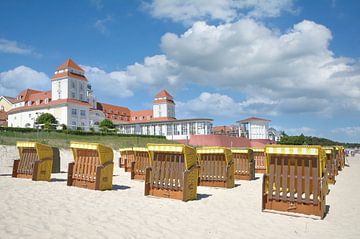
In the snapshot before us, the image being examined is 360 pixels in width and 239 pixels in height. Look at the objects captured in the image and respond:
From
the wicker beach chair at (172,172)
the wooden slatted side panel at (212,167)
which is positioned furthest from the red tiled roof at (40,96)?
the wicker beach chair at (172,172)

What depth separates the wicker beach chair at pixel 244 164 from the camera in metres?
14.7

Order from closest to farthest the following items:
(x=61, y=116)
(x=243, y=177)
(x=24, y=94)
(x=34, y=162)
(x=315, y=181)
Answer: (x=315, y=181) < (x=34, y=162) < (x=243, y=177) < (x=61, y=116) < (x=24, y=94)

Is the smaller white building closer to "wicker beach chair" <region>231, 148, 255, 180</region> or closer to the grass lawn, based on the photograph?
the grass lawn

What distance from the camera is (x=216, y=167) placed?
38.5 feet

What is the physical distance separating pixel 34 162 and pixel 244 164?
345 inches

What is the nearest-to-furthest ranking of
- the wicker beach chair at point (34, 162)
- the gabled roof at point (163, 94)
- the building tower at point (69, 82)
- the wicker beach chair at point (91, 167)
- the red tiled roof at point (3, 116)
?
the wicker beach chair at point (91, 167)
the wicker beach chair at point (34, 162)
the building tower at point (69, 82)
the red tiled roof at point (3, 116)
the gabled roof at point (163, 94)

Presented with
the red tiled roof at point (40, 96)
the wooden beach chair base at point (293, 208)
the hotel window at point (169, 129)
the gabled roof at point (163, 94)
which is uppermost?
the gabled roof at point (163, 94)

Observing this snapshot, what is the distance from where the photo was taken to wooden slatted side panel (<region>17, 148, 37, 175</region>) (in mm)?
11938

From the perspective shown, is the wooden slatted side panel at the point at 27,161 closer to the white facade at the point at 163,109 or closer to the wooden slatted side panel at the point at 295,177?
the wooden slatted side panel at the point at 295,177

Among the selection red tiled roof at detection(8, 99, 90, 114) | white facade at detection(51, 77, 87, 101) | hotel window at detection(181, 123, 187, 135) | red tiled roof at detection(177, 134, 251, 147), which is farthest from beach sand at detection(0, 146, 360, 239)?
white facade at detection(51, 77, 87, 101)

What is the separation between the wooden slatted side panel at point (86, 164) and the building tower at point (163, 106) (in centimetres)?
8040

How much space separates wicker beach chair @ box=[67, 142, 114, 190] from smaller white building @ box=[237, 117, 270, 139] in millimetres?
73496

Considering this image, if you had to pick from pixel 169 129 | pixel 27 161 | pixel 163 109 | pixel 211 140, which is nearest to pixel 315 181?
pixel 27 161

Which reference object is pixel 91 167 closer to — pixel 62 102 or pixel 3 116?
pixel 62 102
